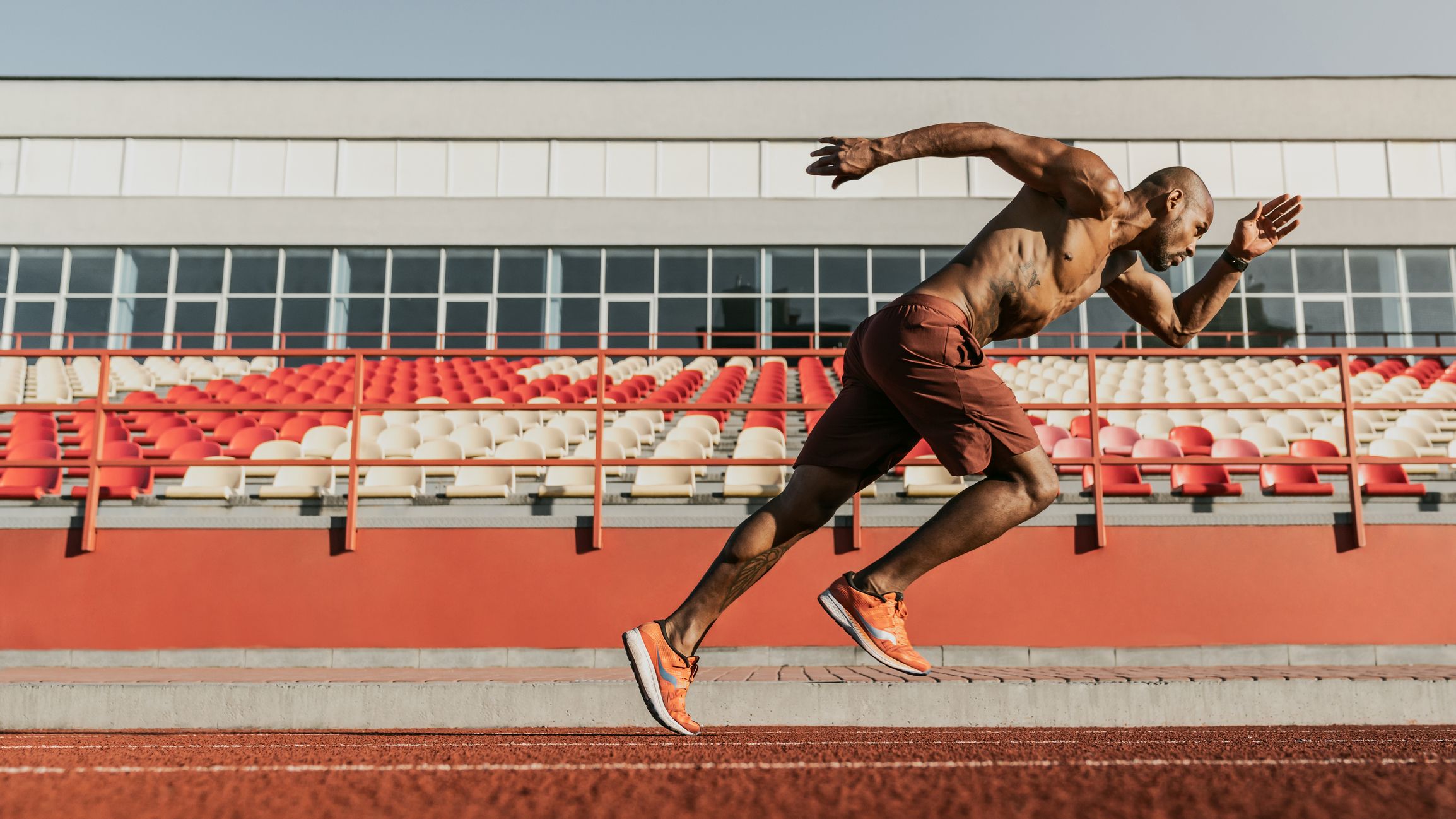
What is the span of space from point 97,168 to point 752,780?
2959 centimetres

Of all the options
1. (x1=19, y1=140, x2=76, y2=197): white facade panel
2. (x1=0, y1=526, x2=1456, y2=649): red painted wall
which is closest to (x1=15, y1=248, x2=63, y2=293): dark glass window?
(x1=19, y1=140, x2=76, y2=197): white facade panel

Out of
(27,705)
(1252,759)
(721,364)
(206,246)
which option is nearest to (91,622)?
(27,705)

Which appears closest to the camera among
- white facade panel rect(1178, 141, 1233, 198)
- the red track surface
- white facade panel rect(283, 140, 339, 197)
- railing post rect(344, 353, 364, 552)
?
the red track surface

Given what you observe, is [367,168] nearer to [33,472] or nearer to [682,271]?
[682,271]

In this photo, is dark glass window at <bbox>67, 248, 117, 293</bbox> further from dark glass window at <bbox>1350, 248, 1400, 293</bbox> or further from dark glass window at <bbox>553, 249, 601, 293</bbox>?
dark glass window at <bbox>1350, 248, 1400, 293</bbox>

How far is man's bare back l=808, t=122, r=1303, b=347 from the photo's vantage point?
3.11m

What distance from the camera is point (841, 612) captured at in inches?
131

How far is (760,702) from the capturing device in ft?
17.2

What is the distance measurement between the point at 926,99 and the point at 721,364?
9416 mm

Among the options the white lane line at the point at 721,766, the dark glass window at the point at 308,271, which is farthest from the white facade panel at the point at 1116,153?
the white lane line at the point at 721,766

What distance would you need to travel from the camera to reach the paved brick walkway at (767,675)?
540 centimetres

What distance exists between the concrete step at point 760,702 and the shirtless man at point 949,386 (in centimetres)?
204

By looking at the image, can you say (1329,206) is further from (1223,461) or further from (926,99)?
(1223,461)

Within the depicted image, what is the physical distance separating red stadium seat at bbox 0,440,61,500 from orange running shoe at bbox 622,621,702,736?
603 centimetres
